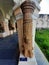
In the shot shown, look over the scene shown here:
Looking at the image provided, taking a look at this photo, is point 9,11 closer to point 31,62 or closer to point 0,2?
point 0,2

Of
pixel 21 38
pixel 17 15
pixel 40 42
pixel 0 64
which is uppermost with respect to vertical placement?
pixel 17 15

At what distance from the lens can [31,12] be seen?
9.36ft

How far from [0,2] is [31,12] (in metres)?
4.37

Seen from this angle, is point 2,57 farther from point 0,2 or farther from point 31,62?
point 0,2

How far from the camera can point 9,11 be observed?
746cm

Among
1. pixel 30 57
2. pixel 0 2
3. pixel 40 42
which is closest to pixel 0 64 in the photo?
pixel 30 57

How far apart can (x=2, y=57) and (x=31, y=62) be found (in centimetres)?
62

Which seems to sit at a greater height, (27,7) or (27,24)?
(27,7)

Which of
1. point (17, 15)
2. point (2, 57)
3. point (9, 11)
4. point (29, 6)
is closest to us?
point (29, 6)

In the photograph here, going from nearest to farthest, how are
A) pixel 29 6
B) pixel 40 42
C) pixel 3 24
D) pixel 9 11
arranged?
pixel 29 6 → pixel 3 24 → pixel 9 11 → pixel 40 42

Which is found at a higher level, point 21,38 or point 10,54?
point 21,38

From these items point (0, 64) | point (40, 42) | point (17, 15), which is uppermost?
point (17, 15)

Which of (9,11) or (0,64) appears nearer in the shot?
(0,64)

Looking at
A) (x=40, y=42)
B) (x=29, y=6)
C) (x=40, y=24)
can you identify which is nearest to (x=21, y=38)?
(x=29, y=6)
